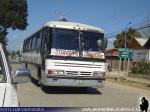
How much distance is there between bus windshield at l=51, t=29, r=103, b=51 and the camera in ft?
58.7

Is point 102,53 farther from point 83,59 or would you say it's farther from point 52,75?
point 52,75

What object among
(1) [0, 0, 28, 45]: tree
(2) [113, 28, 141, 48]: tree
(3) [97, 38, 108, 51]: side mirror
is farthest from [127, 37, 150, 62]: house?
(3) [97, 38, 108, 51]: side mirror

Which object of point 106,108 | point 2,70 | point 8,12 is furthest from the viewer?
point 8,12

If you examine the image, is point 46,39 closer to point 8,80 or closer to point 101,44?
point 101,44

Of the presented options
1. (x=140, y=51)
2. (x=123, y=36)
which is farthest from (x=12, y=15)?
(x=123, y=36)

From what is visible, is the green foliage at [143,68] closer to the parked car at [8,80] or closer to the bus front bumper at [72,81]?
the bus front bumper at [72,81]

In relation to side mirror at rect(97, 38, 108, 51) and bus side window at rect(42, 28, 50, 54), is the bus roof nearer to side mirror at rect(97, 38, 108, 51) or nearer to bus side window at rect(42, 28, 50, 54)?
bus side window at rect(42, 28, 50, 54)

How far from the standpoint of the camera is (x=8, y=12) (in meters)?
71.5

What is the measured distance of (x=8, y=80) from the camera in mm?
5906

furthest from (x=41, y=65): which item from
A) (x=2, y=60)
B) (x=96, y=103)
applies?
(x=2, y=60)

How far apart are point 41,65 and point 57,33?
2.01 m

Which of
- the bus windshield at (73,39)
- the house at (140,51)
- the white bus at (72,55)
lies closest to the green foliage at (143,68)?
the house at (140,51)

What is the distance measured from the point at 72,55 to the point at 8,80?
11923mm

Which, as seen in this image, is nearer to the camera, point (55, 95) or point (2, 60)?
point (2, 60)
